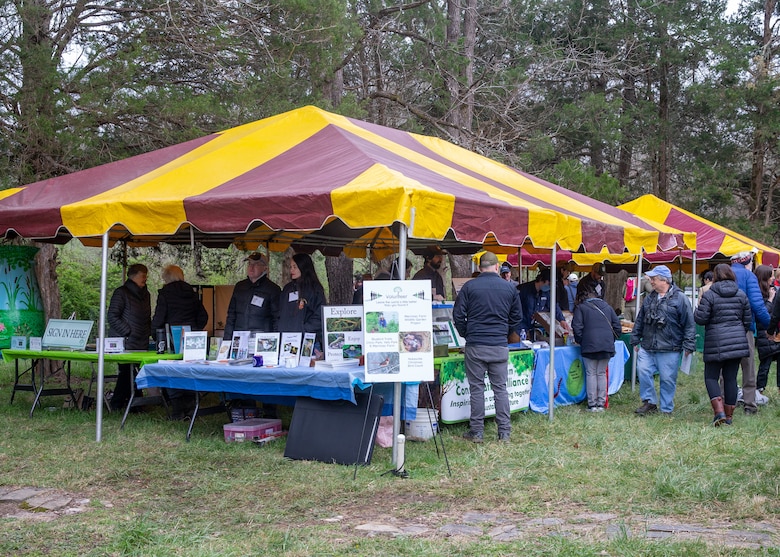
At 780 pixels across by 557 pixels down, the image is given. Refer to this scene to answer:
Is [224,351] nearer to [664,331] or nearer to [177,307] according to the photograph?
[177,307]

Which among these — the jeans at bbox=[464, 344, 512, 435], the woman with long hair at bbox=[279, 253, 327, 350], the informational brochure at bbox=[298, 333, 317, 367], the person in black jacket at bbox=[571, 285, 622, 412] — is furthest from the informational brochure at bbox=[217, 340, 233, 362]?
the person in black jacket at bbox=[571, 285, 622, 412]

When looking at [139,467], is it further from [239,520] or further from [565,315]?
[565,315]

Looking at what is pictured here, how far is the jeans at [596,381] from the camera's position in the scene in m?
9.24

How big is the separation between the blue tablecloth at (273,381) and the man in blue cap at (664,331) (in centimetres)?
306

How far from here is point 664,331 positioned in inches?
327

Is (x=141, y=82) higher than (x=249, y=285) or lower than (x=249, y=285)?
higher

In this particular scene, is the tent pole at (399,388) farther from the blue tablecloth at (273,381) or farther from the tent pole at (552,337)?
the tent pole at (552,337)

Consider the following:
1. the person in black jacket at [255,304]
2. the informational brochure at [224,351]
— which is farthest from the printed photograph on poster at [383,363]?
the person in black jacket at [255,304]

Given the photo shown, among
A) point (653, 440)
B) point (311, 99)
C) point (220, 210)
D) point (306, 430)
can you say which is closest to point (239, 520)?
point (306, 430)

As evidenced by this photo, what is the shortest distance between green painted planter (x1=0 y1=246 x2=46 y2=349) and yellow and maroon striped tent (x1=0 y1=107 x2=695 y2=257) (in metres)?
0.61

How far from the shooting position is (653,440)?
23.6 feet

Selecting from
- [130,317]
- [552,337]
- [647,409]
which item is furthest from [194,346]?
[647,409]

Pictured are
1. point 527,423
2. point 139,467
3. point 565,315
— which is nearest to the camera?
point 139,467

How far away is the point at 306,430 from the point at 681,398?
5.52 metres
